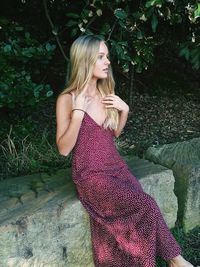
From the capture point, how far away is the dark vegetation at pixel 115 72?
3122 millimetres

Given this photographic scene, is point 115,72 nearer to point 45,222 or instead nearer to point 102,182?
point 102,182

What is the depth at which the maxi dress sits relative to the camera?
2.53 metres

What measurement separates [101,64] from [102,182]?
26.4 inches

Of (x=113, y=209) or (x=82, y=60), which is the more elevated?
(x=82, y=60)

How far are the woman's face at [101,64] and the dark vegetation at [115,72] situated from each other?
13.1 inches

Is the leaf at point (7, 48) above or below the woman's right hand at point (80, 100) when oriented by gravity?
above

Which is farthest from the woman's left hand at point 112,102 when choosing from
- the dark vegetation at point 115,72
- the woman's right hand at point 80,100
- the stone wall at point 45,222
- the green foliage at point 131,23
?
the green foliage at point 131,23

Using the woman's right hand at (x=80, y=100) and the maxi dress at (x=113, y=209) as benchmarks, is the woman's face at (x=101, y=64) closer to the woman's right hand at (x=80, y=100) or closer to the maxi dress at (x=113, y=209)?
the woman's right hand at (x=80, y=100)

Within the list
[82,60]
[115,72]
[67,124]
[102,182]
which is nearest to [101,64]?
[82,60]

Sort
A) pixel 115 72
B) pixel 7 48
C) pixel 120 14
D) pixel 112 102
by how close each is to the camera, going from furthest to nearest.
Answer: pixel 115 72, pixel 120 14, pixel 7 48, pixel 112 102

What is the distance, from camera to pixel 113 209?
2.54m

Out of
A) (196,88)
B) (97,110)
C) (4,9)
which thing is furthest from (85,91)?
(196,88)

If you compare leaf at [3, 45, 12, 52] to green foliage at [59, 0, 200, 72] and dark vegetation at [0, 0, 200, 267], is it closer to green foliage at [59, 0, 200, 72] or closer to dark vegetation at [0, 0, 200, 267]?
dark vegetation at [0, 0, 200, 267]

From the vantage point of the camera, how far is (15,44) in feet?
10.1
